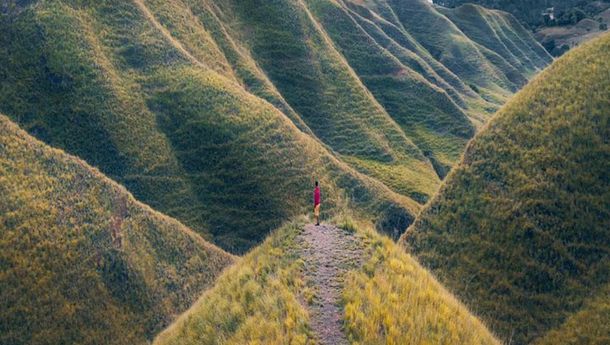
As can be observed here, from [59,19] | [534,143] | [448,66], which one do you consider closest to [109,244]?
[534,143]

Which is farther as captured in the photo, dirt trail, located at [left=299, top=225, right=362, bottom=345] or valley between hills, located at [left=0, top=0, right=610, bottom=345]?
valley between hills, located at [left=0, top=0, right=610, bottom=345]

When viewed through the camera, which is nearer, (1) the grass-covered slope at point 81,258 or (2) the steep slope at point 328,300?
(2) the steep slope at point 328,300

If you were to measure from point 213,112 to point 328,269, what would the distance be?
124 ft

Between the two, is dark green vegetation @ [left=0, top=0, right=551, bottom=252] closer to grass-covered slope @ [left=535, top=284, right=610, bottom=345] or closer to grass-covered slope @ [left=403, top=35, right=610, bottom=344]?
grass-covered slope @ [left=403, top=35, right=610, bottom=344]

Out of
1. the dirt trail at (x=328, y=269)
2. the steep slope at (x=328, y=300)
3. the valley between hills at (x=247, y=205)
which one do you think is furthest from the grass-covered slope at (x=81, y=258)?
the dirt trail at (x=328, y=269)

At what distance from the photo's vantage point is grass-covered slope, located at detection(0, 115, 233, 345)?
29312 millimetres

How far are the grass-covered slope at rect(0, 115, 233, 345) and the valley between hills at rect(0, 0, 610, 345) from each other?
11cm

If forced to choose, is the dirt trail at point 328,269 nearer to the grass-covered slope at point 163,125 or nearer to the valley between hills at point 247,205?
the valley between hills at point 247,205

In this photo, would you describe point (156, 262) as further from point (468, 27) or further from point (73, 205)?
point (468, 27)

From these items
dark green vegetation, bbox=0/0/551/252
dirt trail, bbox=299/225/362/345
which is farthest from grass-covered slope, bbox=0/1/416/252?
dirt trail, bbox=299/225/362/345

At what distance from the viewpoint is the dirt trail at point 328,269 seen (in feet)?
51.7

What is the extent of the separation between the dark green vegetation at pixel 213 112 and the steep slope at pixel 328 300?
2634cm

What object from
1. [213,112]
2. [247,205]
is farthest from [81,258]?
[213,112]

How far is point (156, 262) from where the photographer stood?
35.8 m
